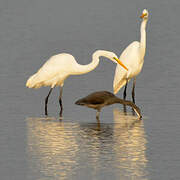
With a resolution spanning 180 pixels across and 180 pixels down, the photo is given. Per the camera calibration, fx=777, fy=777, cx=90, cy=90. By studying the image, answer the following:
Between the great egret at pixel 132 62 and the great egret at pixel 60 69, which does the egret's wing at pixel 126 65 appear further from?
the great egret at pixel 60 69

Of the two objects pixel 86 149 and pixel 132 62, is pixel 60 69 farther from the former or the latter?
pixel 86 149

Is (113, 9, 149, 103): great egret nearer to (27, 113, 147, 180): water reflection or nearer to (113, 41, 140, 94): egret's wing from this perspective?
(113, 41, 140, 94): egret's wing

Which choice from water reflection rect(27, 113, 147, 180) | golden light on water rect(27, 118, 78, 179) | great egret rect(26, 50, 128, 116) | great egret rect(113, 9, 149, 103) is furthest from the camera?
great egret rect(113, 9, 149, 103)

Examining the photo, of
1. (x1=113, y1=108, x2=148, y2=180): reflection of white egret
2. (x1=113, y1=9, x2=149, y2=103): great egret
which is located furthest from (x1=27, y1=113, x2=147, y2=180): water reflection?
(x1=113, y1=9, x2=149, y2=103): great egret

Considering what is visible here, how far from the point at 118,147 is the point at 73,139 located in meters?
1.17

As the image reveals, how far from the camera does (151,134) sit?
48.5 feet

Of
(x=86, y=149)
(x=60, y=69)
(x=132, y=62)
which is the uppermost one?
(x=132, y=62)

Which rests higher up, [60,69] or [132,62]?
[132,62]

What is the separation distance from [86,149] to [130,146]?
797mm

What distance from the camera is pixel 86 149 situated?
13.2 m

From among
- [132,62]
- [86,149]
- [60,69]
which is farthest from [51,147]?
[132,62]

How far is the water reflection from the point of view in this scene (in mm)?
11266

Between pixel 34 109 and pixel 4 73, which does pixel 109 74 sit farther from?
pixel 34 109

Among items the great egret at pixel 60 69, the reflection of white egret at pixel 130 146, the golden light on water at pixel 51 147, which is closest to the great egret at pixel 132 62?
the great egret at pixel 60 69
